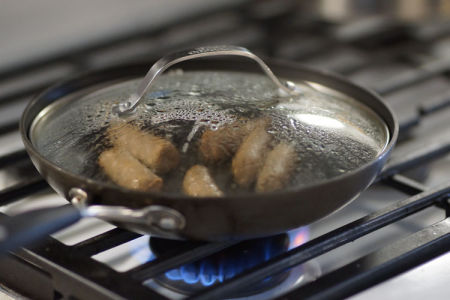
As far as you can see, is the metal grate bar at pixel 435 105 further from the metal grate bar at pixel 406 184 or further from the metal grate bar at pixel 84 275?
the metal grate bar at pixel 84 275

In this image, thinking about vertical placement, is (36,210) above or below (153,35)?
below

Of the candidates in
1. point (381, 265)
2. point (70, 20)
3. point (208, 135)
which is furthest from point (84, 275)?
point (70, 20)

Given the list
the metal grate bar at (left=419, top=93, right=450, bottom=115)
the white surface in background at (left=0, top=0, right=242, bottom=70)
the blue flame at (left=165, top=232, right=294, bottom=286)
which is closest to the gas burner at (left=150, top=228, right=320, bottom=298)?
the blue flame at (left=165, top=232, right=294, bottom=286)

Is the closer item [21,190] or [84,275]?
[84,275]

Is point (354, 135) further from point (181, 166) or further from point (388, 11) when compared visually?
point (388, 11)

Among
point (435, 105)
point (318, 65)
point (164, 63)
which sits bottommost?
point (164, 63)

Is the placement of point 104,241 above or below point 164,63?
below

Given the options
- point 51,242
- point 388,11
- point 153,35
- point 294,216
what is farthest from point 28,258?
point 388,11

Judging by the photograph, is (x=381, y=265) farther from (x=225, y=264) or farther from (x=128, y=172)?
(x=128, y=172)
